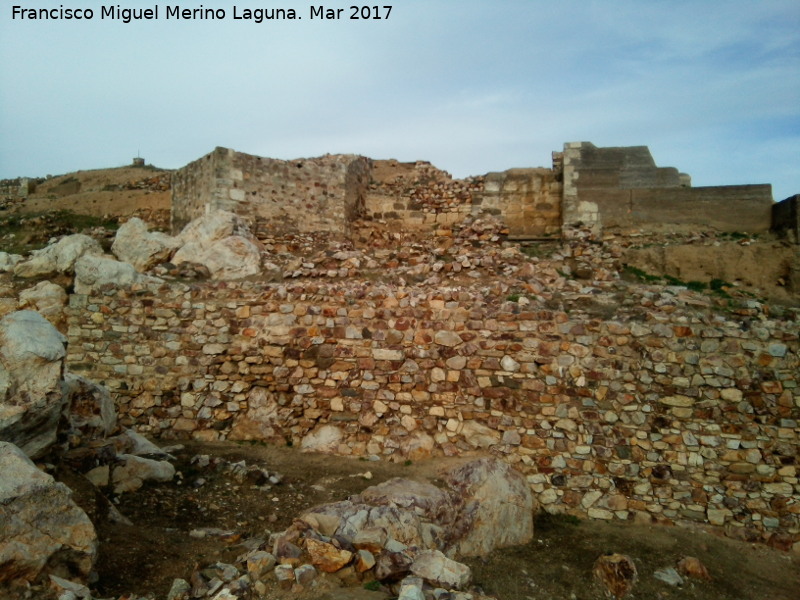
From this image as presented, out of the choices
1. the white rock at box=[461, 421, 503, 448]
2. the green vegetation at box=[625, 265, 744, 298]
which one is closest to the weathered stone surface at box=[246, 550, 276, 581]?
the white rock at box=[461, 421, 503, 448]

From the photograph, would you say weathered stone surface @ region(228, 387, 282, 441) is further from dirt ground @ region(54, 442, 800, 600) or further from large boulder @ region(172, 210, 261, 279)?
large boulder @ region(172, 210, 261, 279)

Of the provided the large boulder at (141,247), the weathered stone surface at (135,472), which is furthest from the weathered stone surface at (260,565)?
the large boulder at (141,247)

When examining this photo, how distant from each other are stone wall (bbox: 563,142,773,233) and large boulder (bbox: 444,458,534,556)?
7.59m

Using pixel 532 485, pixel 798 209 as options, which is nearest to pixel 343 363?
pixel 532 485

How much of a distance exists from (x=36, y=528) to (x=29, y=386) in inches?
49.6

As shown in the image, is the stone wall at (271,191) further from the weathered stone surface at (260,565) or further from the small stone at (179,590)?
the small stone at (179,590)

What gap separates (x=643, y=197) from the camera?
11.9 metres

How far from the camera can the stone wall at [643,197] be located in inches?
447

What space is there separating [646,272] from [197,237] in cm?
847

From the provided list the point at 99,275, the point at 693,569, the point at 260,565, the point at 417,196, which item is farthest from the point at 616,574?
the point at 417,196

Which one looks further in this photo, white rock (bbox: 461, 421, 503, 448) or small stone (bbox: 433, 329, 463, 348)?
small stone (bbox: 433, 329, 463, 348)

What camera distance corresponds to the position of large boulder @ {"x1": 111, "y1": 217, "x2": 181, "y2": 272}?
35.6ft

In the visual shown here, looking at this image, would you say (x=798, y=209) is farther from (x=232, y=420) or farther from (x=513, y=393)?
(x=232, y=420)

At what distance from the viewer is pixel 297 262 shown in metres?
9.20
